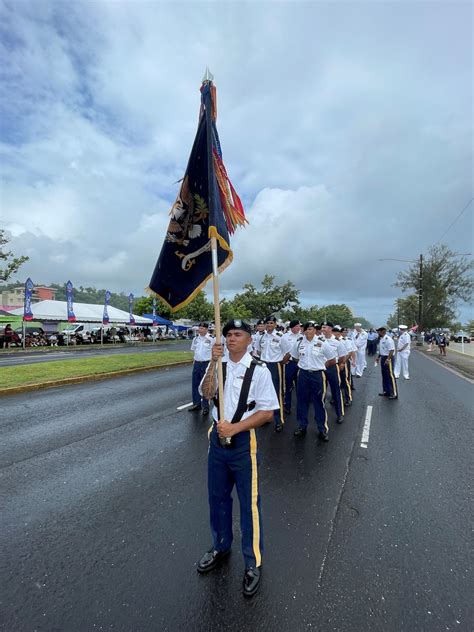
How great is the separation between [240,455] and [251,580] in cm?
84

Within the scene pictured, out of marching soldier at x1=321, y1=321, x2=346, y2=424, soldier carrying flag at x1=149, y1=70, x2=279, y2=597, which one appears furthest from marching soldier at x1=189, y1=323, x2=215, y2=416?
soldier carrying flag at x1=149, y1=70, x2=279, y2=597

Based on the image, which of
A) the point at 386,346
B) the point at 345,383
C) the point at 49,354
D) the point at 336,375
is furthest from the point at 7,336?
the point at 386,346

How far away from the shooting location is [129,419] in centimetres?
667

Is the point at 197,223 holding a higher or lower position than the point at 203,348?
higher

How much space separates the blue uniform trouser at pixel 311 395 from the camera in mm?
5776

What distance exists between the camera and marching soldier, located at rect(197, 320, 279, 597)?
254 centimetres

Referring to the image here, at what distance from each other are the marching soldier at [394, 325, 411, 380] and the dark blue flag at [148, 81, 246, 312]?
32.4 feet

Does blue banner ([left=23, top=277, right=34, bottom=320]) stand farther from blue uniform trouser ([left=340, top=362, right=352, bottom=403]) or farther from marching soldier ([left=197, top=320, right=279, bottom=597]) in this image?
marching soldier ([left=197, top=320, right=279, bottom=597])

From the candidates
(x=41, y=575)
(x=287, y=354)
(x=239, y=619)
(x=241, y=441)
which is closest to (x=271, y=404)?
(x=241, y=441)

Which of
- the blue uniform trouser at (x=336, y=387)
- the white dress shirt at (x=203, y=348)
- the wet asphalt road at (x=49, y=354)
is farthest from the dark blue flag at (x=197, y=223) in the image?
the wet asphalt road at (x=49, y=354)

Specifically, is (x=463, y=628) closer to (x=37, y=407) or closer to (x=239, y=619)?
(x=239, y=619)

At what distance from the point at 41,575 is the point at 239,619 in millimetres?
1493

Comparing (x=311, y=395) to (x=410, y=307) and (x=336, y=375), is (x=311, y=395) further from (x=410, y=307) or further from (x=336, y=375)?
(x=410, y=307)

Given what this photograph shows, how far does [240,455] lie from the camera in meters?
2.57
